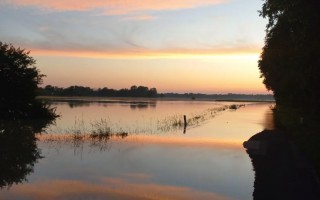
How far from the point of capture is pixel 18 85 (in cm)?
5472

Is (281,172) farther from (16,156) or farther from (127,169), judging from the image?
(16,156)

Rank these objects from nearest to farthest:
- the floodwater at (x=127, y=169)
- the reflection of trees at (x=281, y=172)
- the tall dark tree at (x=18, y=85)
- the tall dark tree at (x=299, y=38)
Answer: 1. the reflection of trees at (x=281, y=172)
2. the floodwater at (x=127, y=169)
3. the tall dark tree at (x=299, y=38)
4. the tall dark tree at (x=18, y=85)

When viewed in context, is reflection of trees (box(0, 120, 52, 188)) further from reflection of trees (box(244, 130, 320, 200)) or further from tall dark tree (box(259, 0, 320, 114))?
tall dark tree (box(259, 0, 320, 114))

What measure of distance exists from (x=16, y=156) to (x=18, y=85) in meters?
32.6

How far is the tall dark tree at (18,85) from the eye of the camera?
54.0m

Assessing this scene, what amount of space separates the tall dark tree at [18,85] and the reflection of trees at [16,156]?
18.5 meters

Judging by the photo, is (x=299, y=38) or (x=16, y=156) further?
(x=16, y=156)

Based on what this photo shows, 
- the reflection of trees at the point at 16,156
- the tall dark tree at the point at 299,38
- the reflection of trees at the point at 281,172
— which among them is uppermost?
the tall dark tree at the point at 299,38

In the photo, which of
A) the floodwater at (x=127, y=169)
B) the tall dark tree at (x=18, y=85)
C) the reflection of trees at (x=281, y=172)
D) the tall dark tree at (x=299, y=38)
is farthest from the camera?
the tall dark tree at (x=18, y=85)

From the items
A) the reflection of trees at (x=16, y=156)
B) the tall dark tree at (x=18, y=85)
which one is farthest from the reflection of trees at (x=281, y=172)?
the tall dark tree at (x=18, y=85)

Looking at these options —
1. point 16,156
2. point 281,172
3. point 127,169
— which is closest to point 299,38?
point 281,172

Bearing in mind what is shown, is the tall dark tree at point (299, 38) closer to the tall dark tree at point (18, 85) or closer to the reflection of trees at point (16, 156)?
the reflection of trees at point (16, 156)

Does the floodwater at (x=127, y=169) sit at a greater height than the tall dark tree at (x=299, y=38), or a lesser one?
lesser

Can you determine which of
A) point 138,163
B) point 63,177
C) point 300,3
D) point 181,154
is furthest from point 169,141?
point 300,3
